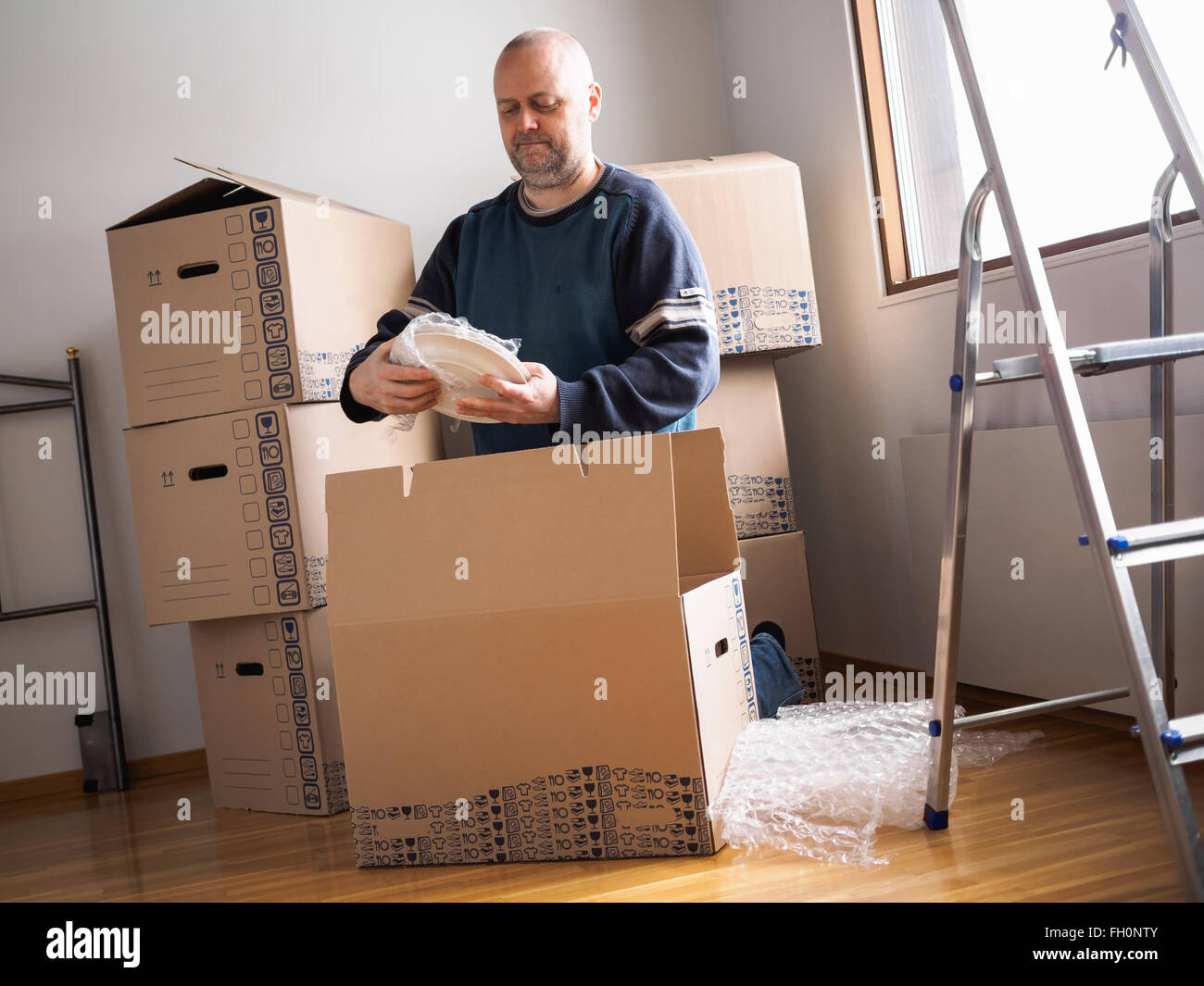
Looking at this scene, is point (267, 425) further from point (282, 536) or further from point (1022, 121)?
point (1022, 121)

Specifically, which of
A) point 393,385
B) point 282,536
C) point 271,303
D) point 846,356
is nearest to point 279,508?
point 282,536

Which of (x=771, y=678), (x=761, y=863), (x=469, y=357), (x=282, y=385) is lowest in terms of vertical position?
(x=761, y=863)

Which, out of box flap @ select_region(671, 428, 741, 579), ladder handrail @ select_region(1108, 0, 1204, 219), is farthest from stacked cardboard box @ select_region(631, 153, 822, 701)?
ladder handrail @ select_region(1108, 0, 1204, 219)

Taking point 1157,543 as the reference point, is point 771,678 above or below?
below

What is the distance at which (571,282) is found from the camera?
5.17 ft

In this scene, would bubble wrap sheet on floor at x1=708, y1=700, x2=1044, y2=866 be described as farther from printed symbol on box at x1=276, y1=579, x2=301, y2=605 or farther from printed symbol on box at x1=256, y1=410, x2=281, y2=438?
printed symbol on box at x1=256, y1=410, x2=281, y2=438

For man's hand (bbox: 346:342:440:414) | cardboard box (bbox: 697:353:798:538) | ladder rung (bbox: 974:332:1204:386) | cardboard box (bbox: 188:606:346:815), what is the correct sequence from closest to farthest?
ladder rung (bbox: 974:332:1204:386), man's hand (bbox: 346:342:440:414), cardboard box (bbox: 188:606:346:815), cardboard box (bbox: 697:353:798:538)

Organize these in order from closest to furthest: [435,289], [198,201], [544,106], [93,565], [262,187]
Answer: [544,106], [435,289], [262,187], [198,201], [93,565]

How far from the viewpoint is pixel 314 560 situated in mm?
2127

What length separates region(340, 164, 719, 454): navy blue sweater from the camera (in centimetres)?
146

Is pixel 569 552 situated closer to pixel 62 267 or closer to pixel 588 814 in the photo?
pixel 588 814

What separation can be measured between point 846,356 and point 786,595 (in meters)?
0.65

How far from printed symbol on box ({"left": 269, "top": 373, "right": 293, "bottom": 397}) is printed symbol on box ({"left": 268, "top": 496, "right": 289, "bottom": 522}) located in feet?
0.69

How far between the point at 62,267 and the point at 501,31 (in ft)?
4.25
